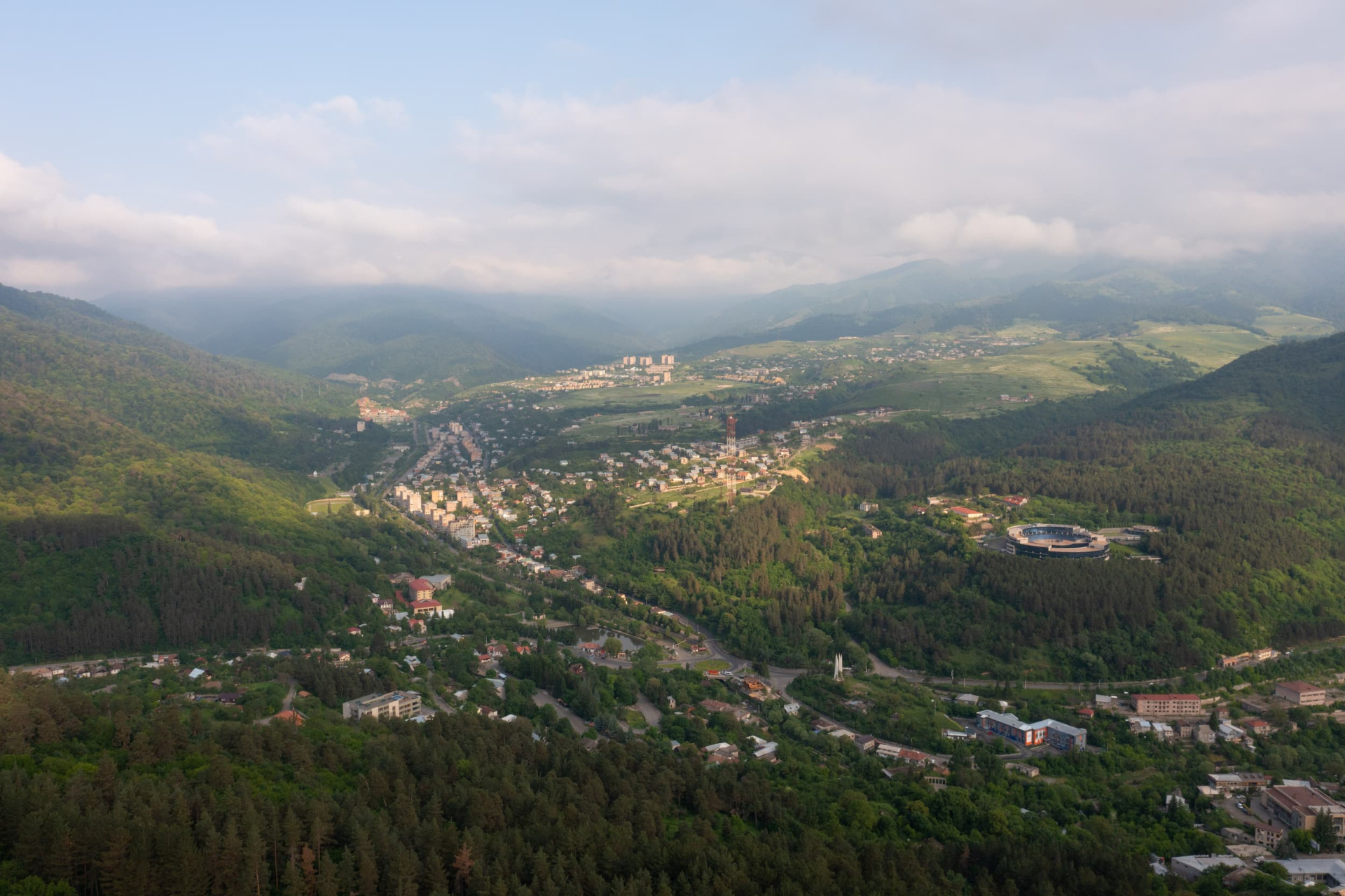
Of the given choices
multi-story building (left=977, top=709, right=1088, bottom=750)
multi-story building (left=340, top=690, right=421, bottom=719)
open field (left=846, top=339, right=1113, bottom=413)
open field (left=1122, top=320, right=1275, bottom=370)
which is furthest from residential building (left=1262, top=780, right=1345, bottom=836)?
open field (left=1122, top=320, right=1275, bottom=370)

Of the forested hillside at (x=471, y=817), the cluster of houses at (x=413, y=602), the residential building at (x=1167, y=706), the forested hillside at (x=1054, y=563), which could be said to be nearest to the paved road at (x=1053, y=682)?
the forested hillside at (x=1054, y=563)

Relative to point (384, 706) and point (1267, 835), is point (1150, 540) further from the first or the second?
point (384, 706)

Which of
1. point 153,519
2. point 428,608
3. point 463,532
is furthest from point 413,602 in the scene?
point 153,519

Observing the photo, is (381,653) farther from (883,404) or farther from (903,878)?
(883,404)

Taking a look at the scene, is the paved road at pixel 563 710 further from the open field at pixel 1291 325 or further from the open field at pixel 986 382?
the open field at pixel 1291 325

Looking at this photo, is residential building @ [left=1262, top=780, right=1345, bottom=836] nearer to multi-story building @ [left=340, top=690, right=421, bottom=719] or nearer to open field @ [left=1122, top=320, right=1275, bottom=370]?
multi-story building @ [left=340, top=690, right=421, bottom=719]
